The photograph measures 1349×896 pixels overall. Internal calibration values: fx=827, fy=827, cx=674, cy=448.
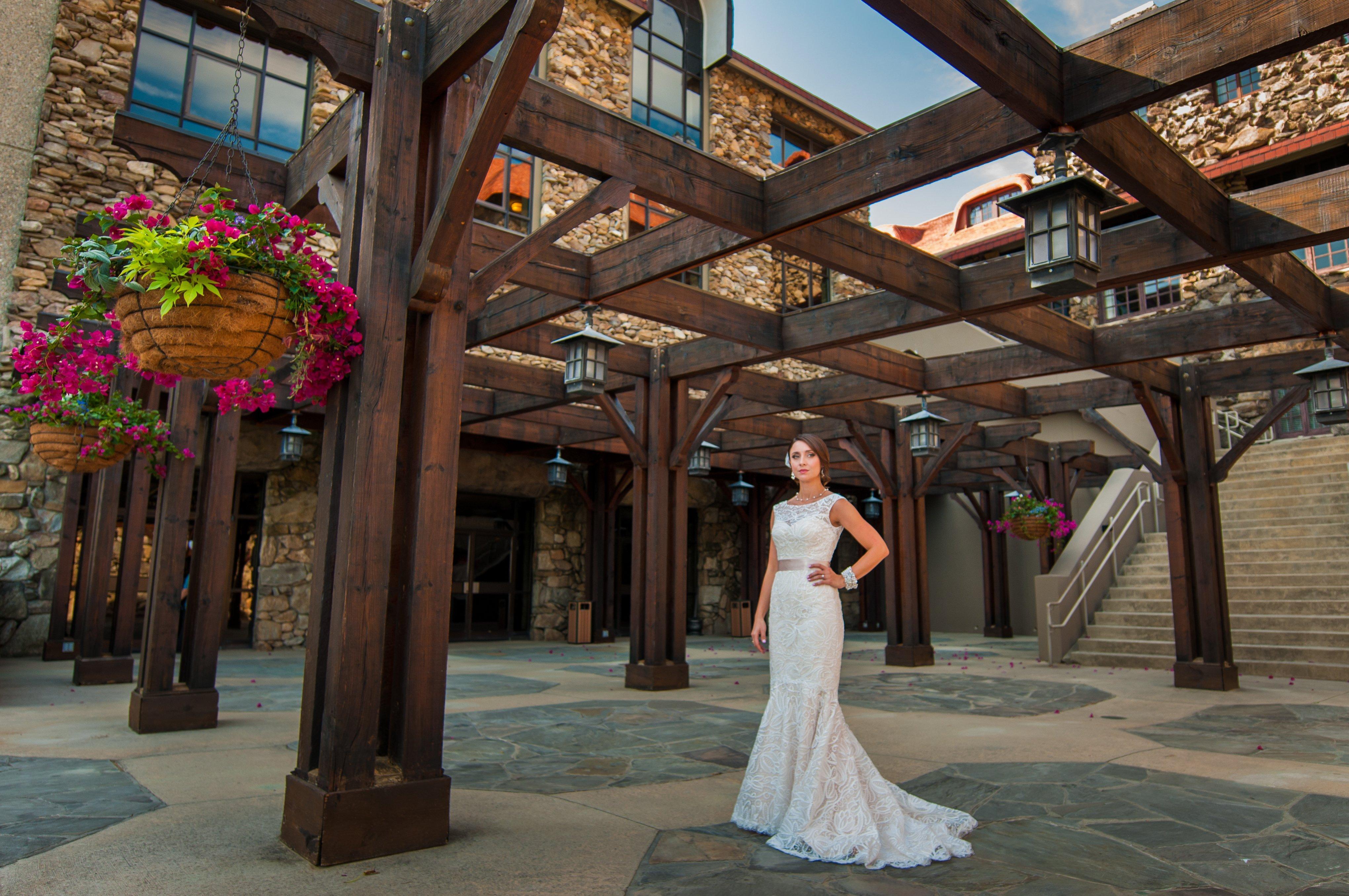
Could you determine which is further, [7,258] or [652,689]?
[652,689]

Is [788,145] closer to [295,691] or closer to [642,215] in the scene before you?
[642,215]

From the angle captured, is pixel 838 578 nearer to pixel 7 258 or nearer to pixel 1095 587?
pixel 7 258

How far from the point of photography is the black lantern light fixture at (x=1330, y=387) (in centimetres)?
612

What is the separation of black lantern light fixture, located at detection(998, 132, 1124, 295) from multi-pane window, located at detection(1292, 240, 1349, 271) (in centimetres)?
1219

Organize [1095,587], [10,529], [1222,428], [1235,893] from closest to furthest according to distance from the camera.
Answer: [1235,893], [10,529], [1095,587], [1222,428]

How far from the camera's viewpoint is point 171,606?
4.79 meters

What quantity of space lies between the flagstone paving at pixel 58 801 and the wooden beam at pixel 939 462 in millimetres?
7856

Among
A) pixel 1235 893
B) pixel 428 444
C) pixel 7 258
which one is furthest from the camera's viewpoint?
pixel 428 444

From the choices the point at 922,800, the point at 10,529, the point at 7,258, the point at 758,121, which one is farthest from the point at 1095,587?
the point at 10,529

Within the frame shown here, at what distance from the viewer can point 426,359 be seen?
3.08 meters

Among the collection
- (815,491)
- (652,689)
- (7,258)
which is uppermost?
(7,258)

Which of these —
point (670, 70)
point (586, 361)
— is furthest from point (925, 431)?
point (670, 70)

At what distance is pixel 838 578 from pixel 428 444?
5.30 feet

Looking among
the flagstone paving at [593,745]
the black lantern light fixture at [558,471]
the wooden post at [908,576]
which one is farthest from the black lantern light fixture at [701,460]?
the flagstone paving at [593,745]
